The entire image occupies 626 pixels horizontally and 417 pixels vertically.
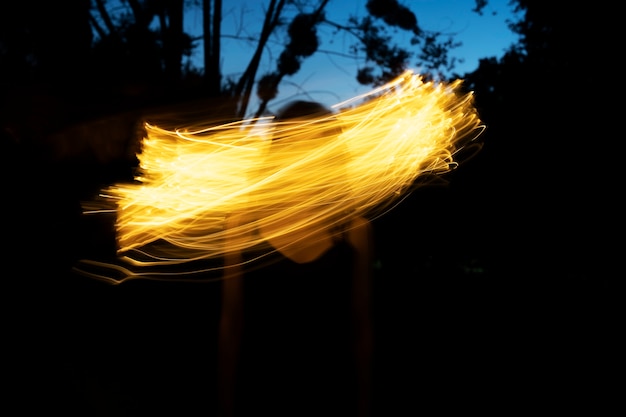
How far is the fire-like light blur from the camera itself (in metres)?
4.23

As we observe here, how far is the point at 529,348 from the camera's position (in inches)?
190

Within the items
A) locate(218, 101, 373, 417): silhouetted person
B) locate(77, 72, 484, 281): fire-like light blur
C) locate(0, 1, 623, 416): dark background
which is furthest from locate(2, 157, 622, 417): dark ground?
locate(77, 72, 484, 281): fire-like light blur

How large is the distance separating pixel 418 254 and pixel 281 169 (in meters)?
4.34

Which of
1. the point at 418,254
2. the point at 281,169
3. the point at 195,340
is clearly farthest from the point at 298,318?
the point at 418,254

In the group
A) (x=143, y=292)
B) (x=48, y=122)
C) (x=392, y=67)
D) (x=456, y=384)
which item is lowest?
(x=456, y=384)

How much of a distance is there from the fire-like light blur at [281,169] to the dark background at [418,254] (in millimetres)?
960

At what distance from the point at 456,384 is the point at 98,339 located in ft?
11.7

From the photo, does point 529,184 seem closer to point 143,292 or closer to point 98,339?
point 143,292

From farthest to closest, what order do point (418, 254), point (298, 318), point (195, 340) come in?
point (418, 254) → point (195, 340) → point (298, 318)

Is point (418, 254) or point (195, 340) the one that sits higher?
point (418, 254)

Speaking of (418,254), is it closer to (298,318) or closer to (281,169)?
(281,169)

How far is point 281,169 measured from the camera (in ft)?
14.5

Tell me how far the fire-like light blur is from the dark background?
0.96m

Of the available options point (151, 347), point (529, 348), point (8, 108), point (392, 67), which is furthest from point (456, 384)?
point (392, 67)
